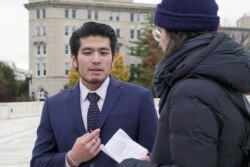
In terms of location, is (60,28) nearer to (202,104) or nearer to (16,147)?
(16,147)

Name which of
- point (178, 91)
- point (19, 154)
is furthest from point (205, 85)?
point (19, 154)

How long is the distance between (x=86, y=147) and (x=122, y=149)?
0.19 m

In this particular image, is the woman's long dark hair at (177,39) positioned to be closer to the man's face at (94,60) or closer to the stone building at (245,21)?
the man's face at (94,60)

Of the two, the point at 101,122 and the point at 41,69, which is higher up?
the point at 101,122

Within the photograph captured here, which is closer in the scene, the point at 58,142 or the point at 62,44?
the point at 58,142

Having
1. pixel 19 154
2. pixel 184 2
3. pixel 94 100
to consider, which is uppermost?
pixel 184 2

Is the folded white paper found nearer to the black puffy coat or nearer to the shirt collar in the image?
the shirt collar

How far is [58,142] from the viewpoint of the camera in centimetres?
293

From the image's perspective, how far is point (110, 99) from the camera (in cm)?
298

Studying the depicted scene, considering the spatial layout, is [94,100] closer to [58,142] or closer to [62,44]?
[58,142]

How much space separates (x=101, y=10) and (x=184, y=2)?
229 ft

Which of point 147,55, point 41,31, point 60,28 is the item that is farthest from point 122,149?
point 41,31

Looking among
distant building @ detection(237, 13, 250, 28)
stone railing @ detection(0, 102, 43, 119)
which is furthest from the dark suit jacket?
distant building @ detection(237, 13, 250, 28)

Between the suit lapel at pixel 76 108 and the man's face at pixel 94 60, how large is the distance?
0.09m
